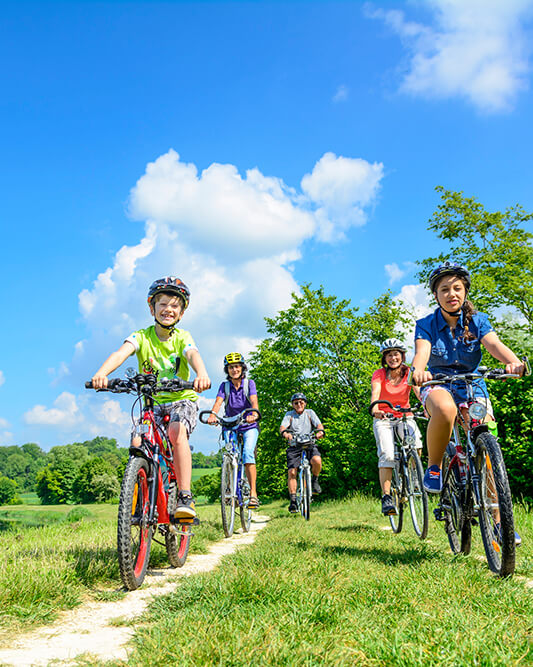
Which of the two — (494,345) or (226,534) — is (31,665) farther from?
(226,534)

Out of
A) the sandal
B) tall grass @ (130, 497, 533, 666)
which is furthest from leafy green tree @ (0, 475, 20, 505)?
tall grass @ (130, 497, 533, 666)

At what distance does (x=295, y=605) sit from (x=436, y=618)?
2.25 ft

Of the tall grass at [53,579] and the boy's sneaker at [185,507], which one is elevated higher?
the boy's sneaker at [185,507]

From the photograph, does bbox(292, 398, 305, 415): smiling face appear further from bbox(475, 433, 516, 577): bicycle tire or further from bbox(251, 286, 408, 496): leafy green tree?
bbox(251, 286, 408, 496): leafy green tree

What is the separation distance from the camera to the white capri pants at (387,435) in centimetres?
606

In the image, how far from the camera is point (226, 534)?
276 inches

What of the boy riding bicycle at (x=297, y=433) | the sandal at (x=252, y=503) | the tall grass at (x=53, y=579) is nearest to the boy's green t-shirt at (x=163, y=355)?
the tall grass at (x=53, y=579)

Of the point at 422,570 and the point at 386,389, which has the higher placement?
the point at 386,389

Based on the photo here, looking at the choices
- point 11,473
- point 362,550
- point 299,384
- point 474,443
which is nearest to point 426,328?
point 474,443

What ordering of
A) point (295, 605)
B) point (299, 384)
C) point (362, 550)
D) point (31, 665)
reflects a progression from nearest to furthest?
point (31, 665) → point (295, 605) → point (362, 550) → point (299, 384)

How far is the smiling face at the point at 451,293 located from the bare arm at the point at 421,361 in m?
0.37

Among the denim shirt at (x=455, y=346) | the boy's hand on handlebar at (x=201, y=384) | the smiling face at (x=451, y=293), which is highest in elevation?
the smiling face at (x=451, y=293)

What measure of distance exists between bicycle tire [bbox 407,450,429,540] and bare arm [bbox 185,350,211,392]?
2.73 m

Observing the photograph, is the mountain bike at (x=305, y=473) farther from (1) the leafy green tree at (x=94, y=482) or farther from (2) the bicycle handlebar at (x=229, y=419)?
(1) the leafy green tree at (x=94, y=482)
